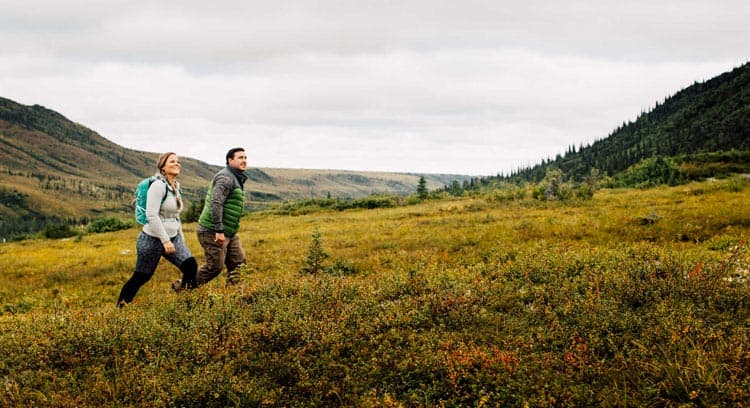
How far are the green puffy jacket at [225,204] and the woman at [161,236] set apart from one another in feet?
1.96

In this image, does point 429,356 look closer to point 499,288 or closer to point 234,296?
point 499,288

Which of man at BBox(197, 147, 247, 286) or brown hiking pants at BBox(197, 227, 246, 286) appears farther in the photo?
brown hiking pants at BBox(197, 227, 246, 286)

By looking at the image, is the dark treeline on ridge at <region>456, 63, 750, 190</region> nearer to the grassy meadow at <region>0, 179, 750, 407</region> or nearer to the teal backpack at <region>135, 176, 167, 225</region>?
the grassy meadow at <region>0, 179, 750, 407</region>

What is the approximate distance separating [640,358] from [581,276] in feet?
8.66

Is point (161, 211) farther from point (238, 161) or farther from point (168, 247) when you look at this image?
point (238, 161)

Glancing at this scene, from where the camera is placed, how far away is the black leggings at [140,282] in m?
7.29

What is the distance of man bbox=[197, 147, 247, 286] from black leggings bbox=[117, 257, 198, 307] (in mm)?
276

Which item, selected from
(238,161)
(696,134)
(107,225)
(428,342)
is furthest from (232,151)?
(696,134)

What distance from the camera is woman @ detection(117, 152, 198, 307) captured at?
7281 mm

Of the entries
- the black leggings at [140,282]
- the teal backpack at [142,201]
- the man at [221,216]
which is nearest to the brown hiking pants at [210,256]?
the man at [221,216]

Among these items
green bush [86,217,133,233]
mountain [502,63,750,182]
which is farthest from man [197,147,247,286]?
mountain [502,63,750,182]

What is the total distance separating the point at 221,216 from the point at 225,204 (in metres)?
0.42

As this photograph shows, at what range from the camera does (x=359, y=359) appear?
14.6 ft

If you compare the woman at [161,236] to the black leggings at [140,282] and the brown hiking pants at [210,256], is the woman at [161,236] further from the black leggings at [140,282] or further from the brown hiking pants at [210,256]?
the brown hiking pants at [210,256]
